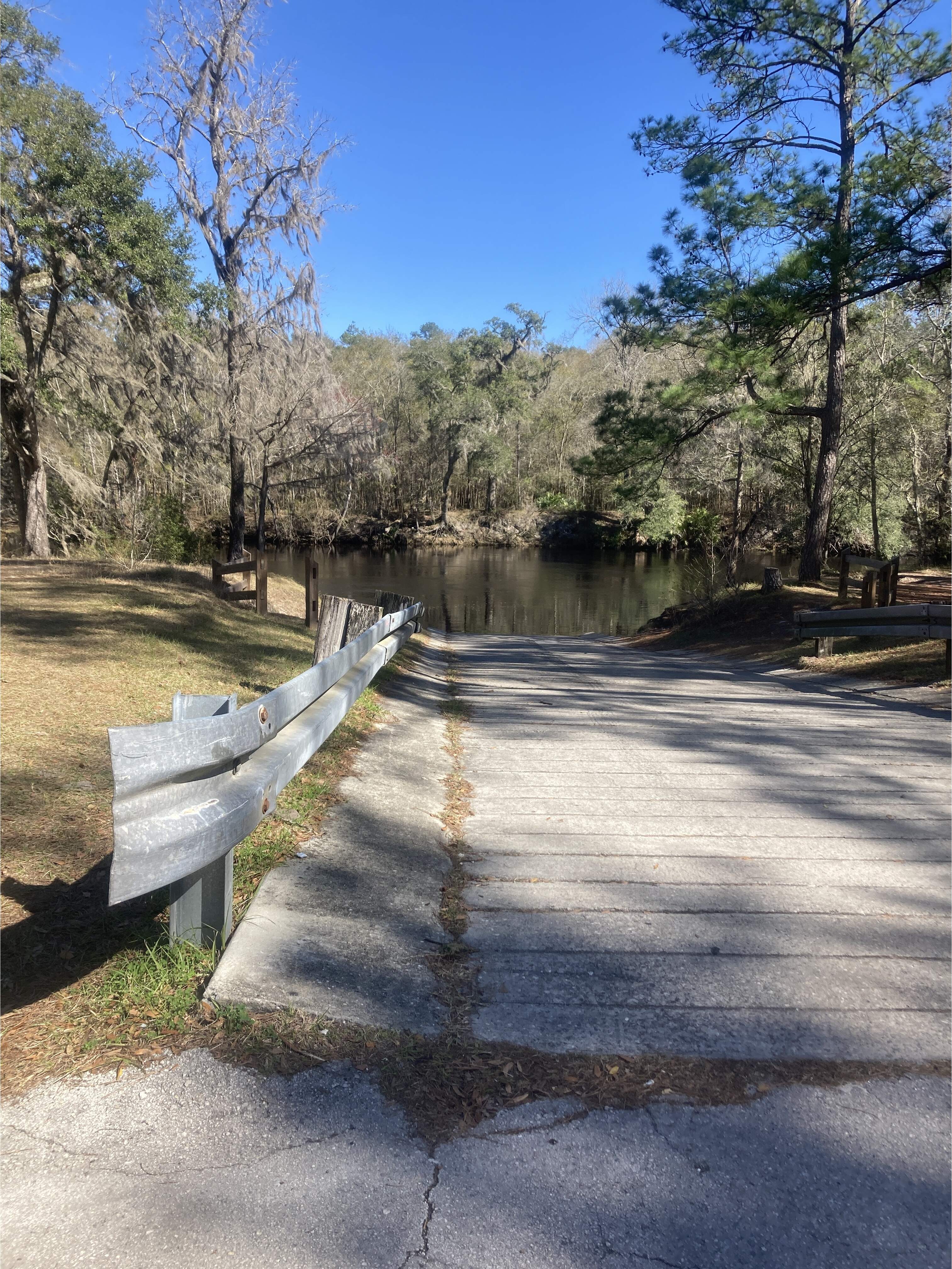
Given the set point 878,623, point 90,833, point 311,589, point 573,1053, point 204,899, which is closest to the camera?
point 573,1053

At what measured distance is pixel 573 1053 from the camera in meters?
2.21

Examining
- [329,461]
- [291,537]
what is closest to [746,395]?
[329,461]

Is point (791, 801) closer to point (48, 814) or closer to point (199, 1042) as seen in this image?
point (199, 1042)

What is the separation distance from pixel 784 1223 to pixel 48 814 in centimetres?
312

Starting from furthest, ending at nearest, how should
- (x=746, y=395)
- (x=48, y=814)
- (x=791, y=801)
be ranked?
(x=746, y=395)
(x=791, y=801)
(x=48, y=814)

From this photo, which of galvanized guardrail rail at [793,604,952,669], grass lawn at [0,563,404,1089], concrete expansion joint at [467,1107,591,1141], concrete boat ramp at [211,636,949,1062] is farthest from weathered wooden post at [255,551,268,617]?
concrete expansion joint at [467,1107,591,1141]

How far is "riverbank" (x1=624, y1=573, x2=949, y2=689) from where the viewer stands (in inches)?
368

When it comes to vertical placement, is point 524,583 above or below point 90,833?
above

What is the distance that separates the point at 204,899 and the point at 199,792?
44 cm

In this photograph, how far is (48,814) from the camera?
11.7 ft

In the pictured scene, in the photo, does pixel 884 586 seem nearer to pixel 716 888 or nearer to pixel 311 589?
pixel 311 589

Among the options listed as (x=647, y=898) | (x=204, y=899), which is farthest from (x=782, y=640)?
(x=204, y=899)

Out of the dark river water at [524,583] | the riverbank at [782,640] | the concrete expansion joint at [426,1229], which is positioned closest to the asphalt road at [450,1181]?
the concrete expansion joint at [426,1229]

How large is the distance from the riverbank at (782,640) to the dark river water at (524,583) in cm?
366
